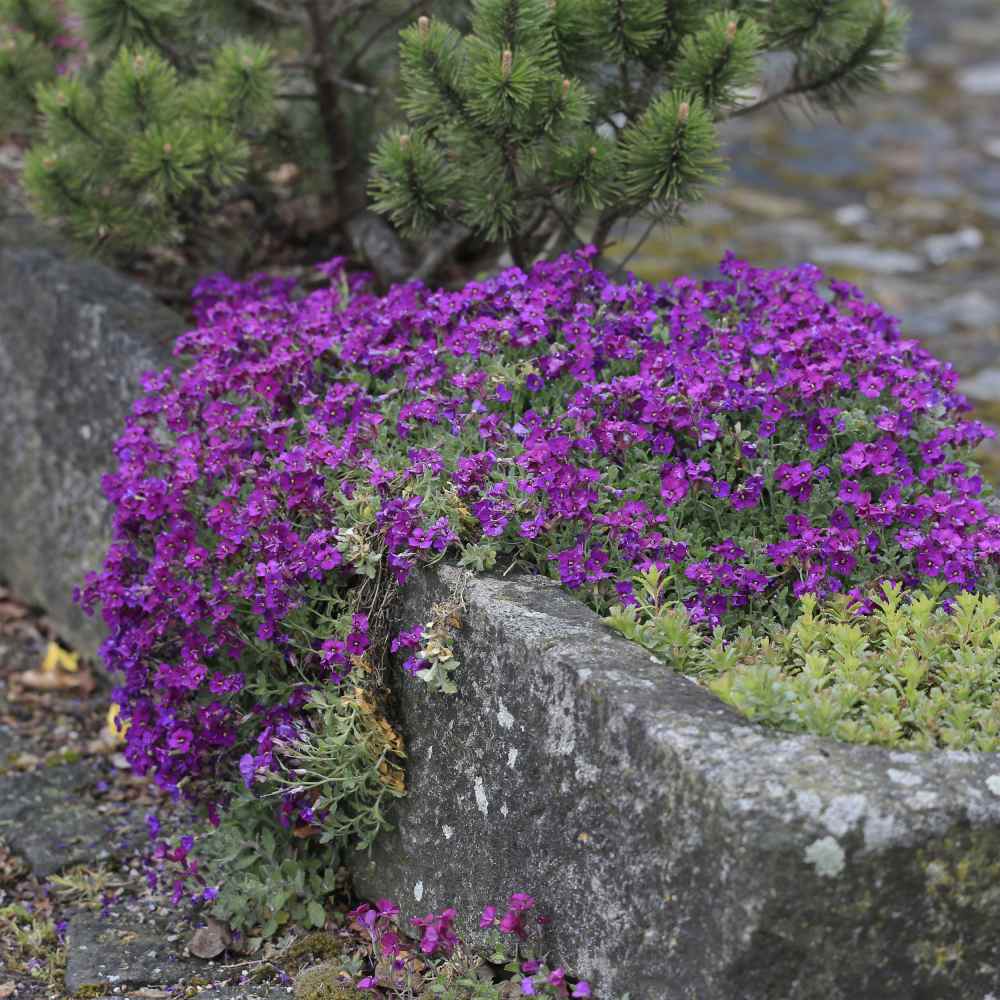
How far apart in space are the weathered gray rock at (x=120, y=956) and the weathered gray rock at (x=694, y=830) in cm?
77

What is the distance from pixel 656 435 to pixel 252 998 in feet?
4.82

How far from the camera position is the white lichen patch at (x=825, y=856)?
2084mm

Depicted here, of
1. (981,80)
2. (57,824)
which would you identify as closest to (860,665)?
(57,824)

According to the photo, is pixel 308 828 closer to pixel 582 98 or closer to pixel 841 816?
pixel 841 816

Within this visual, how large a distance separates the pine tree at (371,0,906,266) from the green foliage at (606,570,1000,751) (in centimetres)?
129

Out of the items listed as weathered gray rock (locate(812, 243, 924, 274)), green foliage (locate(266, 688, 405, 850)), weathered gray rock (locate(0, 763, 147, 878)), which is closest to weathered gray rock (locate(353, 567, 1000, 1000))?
green foliage (locate(266, 688, 405, 850))

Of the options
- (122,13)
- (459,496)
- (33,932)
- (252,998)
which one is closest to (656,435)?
(459,496)

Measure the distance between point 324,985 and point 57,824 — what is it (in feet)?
3.66

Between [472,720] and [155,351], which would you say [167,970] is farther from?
[155,351]

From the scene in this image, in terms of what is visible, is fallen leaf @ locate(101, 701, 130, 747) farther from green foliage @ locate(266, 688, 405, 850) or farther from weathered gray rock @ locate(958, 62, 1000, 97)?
weathered gray rock @ locate(958, 62, 1000, 97)

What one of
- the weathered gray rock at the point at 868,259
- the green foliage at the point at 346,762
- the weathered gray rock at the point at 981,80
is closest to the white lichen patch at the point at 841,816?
the green foliage at the point at 346,762

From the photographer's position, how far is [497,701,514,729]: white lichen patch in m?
2.57

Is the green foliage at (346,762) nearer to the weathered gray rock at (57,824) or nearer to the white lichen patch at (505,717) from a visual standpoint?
the white lichen patch at (505,717)

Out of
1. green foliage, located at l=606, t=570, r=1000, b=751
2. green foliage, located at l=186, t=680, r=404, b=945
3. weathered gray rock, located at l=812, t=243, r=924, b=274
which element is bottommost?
green foliage, located at l=186, t=680, r=404, b=945
